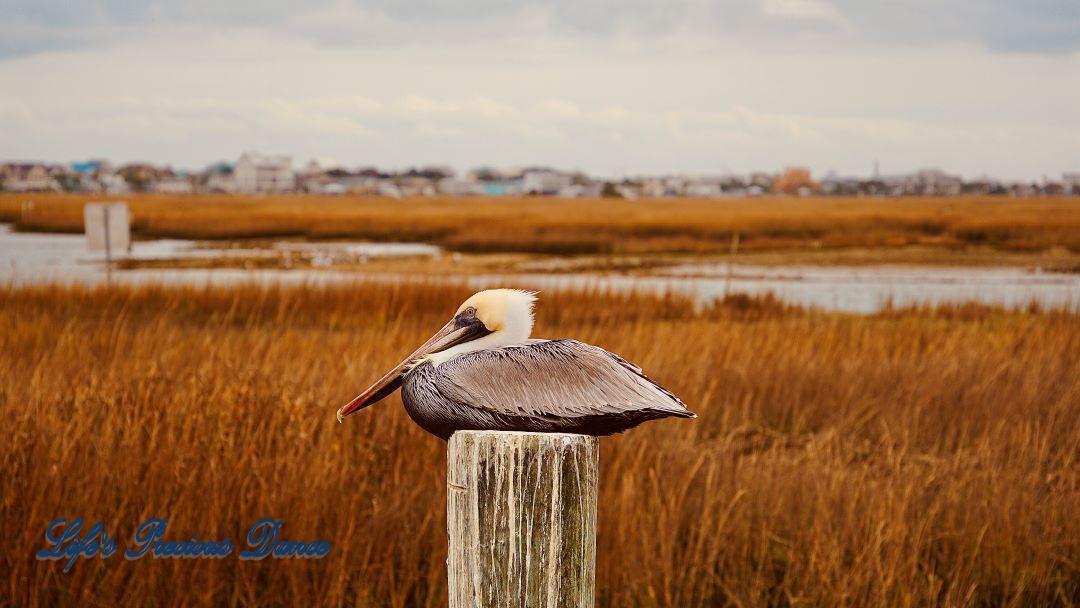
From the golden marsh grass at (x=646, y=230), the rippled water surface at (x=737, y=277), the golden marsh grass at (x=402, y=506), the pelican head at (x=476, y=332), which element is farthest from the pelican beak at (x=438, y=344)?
the golden marsh grass at (x=646, y=230)

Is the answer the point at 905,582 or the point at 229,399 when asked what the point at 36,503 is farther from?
the point at 905,582

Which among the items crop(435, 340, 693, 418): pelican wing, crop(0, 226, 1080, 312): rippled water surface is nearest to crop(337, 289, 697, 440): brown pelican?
crop(435, 340, 693, 418): pelican wing

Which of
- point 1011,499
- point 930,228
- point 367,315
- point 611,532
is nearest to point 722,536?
point 611,532

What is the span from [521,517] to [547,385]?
0.29m

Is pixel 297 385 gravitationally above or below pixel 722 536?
above

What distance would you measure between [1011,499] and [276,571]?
12.4ft

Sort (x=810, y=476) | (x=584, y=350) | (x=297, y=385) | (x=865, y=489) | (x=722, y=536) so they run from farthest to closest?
(x=297, y=385) < (x=810, y=476) < (x=865, y=489) < (x=722, y=536) < (x=584, y=350)

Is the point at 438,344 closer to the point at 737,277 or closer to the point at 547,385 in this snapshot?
the point at 547,385

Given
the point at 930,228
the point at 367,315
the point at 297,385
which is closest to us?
the point at 297,385

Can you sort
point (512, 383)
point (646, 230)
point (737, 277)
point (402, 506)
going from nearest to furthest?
1. point (512, 383)
2. point (402, 506)
3. point (737, 277)
4. point (646, 230)

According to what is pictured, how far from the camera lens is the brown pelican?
77.3 inches

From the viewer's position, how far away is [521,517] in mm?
2041

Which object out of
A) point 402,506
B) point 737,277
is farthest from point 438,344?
point 737,277

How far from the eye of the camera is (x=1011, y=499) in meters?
5.23
